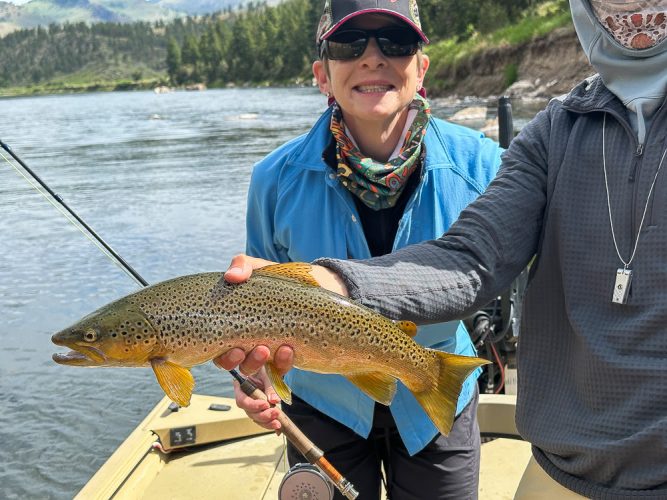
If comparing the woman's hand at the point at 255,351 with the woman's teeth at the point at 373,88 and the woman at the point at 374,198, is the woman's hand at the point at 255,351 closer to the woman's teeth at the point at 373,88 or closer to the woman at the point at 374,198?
the woman at the point at 374,198

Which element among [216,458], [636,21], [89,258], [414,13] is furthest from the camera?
[89,258]

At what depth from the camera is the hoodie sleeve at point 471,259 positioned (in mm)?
2016

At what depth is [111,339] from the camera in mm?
2053

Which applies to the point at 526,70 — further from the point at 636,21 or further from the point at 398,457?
the point at 636,21

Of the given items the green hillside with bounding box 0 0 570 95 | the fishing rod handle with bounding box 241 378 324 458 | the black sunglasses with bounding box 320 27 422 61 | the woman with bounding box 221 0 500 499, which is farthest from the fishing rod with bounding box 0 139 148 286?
the green hillside with bounding box 0 0 570 95

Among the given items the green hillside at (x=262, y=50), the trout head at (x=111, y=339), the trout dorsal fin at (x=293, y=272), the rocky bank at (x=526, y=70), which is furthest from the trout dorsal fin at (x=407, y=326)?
the green hillside at (x=262, y=50)

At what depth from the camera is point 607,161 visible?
1.89 meters

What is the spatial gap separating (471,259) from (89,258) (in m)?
12.4

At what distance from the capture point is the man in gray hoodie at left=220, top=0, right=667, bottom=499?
1776 mm

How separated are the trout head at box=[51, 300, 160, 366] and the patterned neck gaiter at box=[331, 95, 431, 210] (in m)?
0.95

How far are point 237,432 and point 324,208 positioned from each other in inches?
107

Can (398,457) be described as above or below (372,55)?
below

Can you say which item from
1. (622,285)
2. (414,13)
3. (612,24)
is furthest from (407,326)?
Result: (414,13)

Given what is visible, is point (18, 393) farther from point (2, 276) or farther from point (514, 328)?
point (514, 328)
